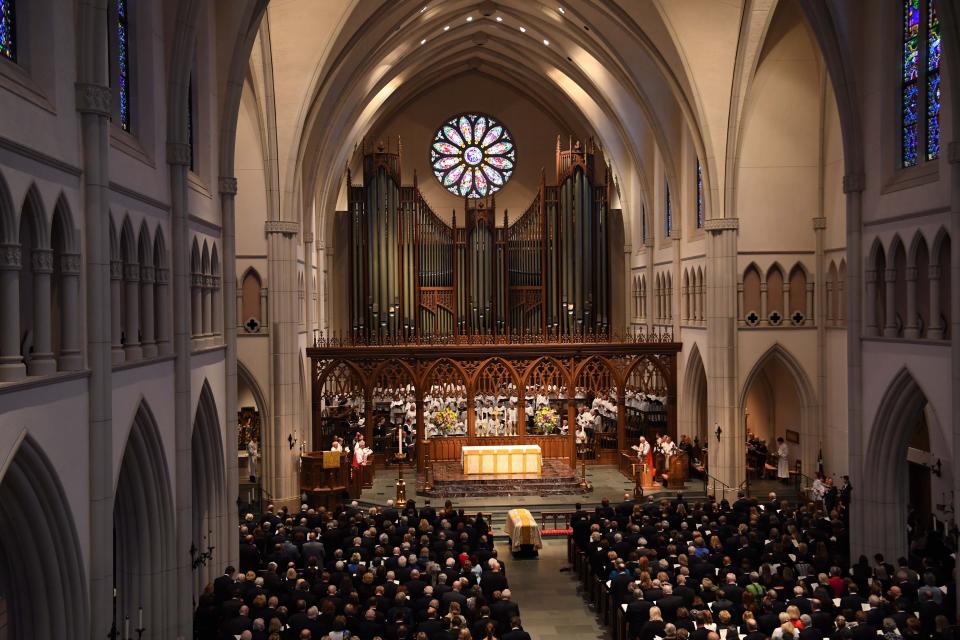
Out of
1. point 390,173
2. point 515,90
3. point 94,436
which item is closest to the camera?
point 94,436

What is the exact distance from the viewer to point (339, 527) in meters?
20.0

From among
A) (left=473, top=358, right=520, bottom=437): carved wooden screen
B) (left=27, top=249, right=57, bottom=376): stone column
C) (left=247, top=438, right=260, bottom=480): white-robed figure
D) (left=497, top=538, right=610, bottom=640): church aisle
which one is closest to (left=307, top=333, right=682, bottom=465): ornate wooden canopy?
(left=473, top=358, right=520, bottom=437): carved wooden screen

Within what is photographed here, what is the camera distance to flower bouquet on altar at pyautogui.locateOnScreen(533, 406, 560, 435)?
32469 mm

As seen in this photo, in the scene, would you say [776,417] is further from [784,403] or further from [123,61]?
[123,61]

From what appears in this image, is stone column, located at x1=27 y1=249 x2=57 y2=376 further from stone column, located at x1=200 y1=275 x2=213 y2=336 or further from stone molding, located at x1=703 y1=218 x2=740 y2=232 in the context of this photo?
stone molding, located at x1=703 y1=218 x2=740 y2=232

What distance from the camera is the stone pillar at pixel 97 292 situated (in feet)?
36.6

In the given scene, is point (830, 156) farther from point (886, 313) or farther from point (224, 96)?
point (224, 96)

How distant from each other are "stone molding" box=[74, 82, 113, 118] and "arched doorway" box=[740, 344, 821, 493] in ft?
65.6

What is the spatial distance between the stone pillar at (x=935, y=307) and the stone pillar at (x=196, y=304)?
41.9 feet

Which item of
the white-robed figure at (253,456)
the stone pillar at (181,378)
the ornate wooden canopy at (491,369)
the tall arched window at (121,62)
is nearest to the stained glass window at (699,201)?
the ornate wooden canopy at (491,369)

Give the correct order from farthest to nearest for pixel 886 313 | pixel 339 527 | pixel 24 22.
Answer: pixel 339 527 < pixel 886 313 < pixel 24 22

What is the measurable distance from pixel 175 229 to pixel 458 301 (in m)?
23.0

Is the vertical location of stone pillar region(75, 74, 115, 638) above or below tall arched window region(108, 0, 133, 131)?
below

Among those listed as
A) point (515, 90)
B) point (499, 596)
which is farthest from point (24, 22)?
point (515, 90)
